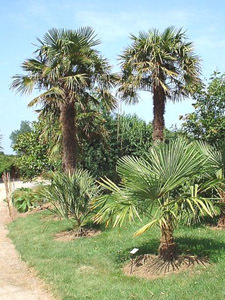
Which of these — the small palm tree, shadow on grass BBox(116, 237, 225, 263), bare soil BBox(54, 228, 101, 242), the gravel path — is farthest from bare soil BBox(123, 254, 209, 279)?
the small palm tree

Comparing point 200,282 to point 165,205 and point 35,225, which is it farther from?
point 35,225

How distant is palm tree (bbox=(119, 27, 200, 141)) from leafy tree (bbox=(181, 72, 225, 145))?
263cm

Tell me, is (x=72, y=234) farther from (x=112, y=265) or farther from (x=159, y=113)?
(x=159, y=113)

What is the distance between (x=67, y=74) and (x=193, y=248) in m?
8.03

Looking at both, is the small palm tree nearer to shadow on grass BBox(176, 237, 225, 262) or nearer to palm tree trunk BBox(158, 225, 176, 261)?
shadow on grass BBox(176, 237, 225, 262)

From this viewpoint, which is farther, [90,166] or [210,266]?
[90,166]

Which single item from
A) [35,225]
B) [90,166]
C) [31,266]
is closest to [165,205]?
[31,266]

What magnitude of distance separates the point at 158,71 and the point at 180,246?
27.2 ft

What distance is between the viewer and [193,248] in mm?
7523

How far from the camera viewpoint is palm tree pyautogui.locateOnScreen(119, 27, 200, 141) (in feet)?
48.8

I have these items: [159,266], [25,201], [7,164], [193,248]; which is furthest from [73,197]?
[7,164]

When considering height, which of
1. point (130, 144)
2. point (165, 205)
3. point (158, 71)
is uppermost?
point (158, 71)

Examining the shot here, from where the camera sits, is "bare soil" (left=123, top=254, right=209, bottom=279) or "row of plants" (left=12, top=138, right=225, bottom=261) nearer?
"row of plants" (left=12, top=138, right=225, bottom=261)

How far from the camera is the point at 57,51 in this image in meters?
13.6
